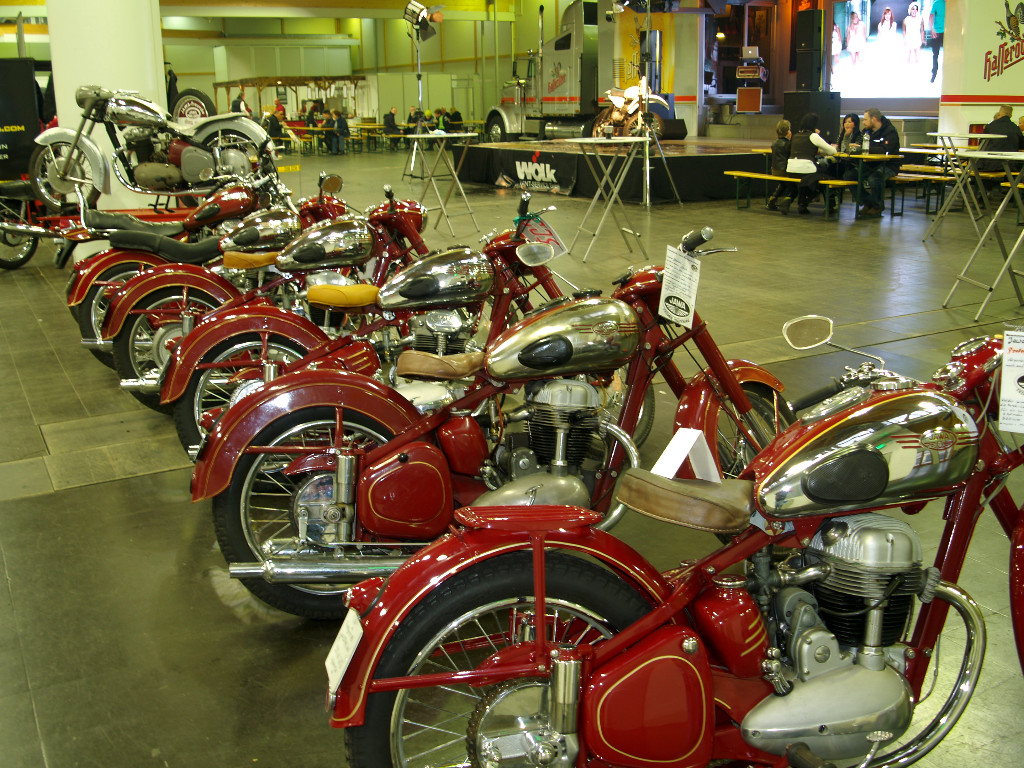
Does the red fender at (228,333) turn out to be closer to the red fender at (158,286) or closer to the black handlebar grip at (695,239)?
the red fender at (158,286)

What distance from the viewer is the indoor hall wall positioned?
40.3ft

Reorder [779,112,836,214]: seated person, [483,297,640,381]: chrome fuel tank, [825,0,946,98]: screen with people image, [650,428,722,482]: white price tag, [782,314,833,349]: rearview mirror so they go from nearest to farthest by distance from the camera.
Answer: [650,428,722,482]: white price tag < [782,314,833,349]: rearview mirror < [483,297,640,381]: chrome fuel tank < [779,112,836,214]: seated person < [825,0,946,98]: screen with people image

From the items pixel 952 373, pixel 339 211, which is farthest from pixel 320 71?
pixel 952 373

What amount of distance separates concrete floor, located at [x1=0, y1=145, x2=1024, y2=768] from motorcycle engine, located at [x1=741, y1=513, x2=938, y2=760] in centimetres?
55

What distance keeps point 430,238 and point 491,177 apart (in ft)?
18.5

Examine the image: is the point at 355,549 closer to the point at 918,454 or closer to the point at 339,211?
the point at 918,454

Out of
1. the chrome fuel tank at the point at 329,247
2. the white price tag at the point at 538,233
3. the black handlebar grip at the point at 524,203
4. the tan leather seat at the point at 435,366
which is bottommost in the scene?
the tan leather seat at the point at 435,366

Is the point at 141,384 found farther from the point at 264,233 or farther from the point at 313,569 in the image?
the point at 313,569

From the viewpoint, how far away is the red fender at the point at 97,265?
5.00 metres

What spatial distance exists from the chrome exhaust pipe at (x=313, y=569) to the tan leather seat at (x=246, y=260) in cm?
236

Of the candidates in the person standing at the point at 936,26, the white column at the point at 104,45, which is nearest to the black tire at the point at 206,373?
the white column at the point at 104,45

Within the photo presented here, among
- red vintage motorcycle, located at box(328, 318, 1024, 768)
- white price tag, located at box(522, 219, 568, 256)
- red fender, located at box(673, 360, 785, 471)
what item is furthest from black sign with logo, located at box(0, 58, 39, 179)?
red vintage motorcycle, located at box(328, 318, 1024, 768)

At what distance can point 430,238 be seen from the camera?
9.77m

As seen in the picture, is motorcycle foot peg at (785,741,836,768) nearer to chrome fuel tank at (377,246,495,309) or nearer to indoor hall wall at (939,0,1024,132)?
chrome fuel tank at (377,246,495,309)
